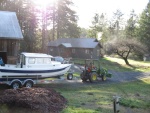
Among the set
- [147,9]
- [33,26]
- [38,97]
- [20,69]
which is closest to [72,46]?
[33,26]

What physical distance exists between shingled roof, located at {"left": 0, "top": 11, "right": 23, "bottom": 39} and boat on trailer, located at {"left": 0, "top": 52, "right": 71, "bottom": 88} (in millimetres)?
2147

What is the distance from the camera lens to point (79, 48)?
45875mm

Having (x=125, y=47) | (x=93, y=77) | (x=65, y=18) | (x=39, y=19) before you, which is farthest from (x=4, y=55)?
(x=65, y=18)

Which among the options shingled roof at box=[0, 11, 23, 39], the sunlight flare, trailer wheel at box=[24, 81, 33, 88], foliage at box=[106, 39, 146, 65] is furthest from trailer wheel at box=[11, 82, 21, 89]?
the sunlight flare

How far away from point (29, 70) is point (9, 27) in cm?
509

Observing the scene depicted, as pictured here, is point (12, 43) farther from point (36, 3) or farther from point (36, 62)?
point (36, 3)

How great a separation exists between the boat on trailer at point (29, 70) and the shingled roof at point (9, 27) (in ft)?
7.04

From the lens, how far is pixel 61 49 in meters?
46.5

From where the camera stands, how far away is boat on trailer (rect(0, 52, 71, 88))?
606 inches

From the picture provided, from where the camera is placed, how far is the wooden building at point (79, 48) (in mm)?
45188

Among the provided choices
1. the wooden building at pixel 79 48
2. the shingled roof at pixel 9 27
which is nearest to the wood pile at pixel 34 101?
the shingled roof at pixel 9 27

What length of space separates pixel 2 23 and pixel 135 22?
159 ft

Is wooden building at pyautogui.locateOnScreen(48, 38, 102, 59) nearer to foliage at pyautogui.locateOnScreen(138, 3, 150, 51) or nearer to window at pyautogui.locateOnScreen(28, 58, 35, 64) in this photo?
foliage at pyautogui.locateOnScreen(138, 3, 150, 51)

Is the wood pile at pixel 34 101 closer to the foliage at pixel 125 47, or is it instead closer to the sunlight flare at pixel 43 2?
the foliage at pixel 125 47
